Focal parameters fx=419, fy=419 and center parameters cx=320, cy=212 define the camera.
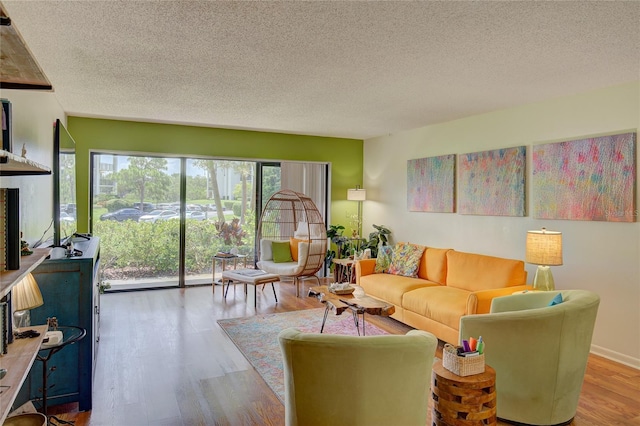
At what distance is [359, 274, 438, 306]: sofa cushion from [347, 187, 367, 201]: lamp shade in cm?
216

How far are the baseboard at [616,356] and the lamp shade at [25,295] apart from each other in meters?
4.55

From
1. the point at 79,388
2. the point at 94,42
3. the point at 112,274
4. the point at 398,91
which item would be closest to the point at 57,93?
the point at 94,42

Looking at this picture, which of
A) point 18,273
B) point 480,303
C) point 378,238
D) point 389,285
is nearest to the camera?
point 18,273

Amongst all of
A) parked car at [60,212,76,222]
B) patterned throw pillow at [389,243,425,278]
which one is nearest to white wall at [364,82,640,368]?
patterned throw pillow at [389,243,425,278]

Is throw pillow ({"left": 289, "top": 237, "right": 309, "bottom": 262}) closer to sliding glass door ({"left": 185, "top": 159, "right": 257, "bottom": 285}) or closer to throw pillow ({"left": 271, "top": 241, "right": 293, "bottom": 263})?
throw pillow ({"left": 271, "top": 241, "right": 293, "bottom": 263})

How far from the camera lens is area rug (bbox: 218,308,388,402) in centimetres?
352

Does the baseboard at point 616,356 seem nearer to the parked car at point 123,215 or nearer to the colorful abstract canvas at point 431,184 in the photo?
the colorful abstract canvas at point 431,184

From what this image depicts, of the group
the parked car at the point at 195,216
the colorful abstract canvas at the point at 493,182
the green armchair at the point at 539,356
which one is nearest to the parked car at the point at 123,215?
the parked car at the point at 195,216

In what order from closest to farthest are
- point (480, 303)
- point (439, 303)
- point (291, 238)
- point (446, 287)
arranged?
point (480, 303), point (439, 303), point (446, 287), point (291, 238)

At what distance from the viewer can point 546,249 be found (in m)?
3.71

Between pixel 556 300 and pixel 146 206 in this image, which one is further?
pixel 146 206

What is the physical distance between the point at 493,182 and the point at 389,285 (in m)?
1.75

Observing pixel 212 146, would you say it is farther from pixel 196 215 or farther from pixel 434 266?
pixel 434 266

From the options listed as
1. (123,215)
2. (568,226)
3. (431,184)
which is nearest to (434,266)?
(431,184)
